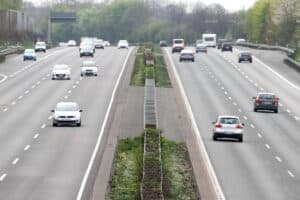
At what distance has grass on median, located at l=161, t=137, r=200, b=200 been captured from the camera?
3025cm

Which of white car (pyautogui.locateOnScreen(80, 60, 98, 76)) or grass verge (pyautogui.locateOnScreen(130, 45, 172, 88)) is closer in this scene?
grass verge (pyautogui.locateOnScreen(130, 45, 172, 88))

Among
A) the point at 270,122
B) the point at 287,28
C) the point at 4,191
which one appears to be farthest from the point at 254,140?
the point at 287,28

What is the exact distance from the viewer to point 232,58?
124375mm

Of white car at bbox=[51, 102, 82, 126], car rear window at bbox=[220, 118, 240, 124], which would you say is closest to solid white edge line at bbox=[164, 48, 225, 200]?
car rear window at bbox=[220, 118, 240, 124]

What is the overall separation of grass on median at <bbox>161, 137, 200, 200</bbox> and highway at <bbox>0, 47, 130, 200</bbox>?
119 inches

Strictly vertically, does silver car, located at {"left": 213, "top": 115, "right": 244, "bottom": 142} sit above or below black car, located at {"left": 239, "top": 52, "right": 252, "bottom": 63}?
above

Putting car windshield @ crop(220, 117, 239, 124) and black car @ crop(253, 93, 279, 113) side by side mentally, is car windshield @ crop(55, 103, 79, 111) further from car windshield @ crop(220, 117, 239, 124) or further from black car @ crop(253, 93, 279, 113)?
black car @ crop(253, 93, 279, 113)

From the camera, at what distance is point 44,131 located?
5281cm

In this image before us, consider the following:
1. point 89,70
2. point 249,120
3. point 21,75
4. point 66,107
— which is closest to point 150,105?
point 66,107

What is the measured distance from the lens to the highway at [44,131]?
112 feet

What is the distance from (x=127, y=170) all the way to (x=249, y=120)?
2930cm

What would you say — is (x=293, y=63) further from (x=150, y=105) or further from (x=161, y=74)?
(x=150, y=105)

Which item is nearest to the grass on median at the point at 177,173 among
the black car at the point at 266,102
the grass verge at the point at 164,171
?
the grass verge at the point at 164,171

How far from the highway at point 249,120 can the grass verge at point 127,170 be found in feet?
9.93
